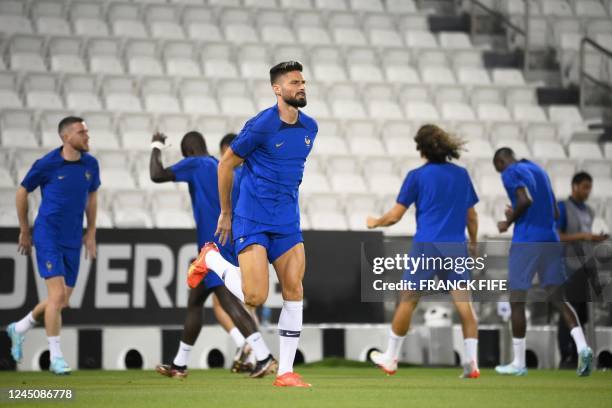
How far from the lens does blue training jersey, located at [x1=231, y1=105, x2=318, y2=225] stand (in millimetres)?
6934

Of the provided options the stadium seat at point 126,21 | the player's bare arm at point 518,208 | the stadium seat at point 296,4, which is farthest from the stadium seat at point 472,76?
the player's bare arm at point 518,208

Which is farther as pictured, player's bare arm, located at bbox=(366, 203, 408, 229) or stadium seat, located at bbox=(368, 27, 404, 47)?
stadium seat, located at bbox=(368, 27, 404, 47)

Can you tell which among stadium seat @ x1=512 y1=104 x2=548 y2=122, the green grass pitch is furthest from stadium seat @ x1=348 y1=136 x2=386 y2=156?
the green grass pitch

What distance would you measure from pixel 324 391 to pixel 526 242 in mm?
3890

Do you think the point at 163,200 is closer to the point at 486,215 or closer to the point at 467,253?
the point at 486,215

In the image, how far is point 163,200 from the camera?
13719 millimetres

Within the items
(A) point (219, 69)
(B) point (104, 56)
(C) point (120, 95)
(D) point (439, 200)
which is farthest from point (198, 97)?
(D) point (439, 200)

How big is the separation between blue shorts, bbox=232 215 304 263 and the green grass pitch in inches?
33.7

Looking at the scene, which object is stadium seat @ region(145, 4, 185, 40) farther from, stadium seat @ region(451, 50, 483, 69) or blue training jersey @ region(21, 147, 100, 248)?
blue training jersey @ region(21, 147, 100, 248)

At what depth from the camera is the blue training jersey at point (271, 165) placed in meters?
6.93

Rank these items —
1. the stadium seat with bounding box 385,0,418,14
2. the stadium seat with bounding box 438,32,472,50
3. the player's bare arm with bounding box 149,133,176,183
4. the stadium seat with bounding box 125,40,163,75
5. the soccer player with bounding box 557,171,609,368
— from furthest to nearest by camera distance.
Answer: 1. the stadium seat with bounding box 385,0,418,14
2. the stadium seat with bounding box 438,32,472,50
3. the stadium seat with bounding box 125,40,163,75
4. the soccer player with bounding box 557,171,609,368
5. the player's bare arm with bounding box 149,133,176,183

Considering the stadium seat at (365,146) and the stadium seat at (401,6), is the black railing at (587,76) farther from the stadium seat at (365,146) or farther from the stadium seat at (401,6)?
the stadium seat at (365,146)

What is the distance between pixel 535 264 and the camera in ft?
33.2

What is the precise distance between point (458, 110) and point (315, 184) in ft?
10.1
